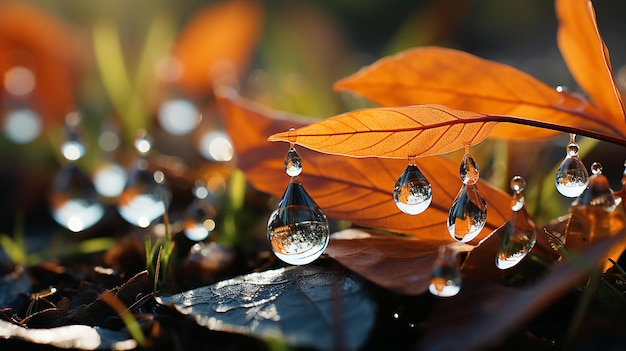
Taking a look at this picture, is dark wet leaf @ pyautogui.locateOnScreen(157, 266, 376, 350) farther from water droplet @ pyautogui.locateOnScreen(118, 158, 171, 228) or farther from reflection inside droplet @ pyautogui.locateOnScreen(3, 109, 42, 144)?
reflection inside droplet @ pyautogui.locateOnScreen(3, 109, 42, 144)

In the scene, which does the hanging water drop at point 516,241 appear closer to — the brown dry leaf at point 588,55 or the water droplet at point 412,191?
the water droplet at point 412,191

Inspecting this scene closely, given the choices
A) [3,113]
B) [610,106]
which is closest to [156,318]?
[610,106]

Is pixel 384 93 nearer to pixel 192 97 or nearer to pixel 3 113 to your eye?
pixel 192 97

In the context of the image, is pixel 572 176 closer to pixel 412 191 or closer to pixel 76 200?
pixel 412 191

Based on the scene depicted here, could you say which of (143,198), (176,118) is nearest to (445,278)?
(143,198)

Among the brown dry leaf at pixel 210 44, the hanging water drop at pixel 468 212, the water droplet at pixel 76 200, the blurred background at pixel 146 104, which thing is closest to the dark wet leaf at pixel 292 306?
the hanging water drop at pixel 468 212

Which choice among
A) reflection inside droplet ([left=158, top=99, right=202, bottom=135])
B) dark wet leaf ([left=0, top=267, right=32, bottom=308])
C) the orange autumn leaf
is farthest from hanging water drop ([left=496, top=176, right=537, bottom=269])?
the orange autumn leaf

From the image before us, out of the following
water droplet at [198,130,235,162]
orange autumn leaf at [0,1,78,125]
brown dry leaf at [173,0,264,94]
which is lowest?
water droplet at [198,130,235,162]
